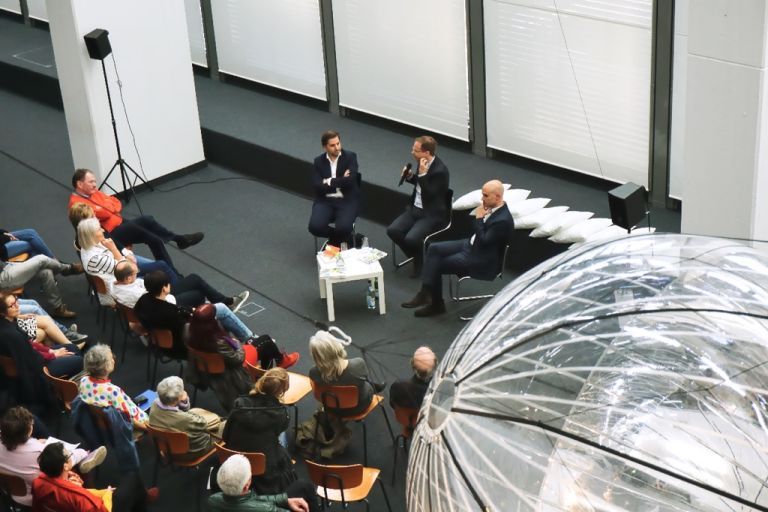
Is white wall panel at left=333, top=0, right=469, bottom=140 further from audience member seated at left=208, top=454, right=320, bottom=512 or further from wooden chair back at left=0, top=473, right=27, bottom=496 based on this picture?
wooden chair back at left=0, top=473, right=27, bottom=496

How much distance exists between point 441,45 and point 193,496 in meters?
5.77

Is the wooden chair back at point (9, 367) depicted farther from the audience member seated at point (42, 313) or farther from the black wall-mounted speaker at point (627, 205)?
the black wall-mounted speaker at point (627, 205)

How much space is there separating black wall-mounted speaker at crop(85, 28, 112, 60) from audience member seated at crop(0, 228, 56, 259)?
6.99ft

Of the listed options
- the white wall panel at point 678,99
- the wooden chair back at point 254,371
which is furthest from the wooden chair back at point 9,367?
the white wall panel at point 678,99

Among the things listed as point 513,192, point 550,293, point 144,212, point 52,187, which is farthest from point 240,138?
point 550,293

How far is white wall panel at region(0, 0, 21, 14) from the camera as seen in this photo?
642 inches

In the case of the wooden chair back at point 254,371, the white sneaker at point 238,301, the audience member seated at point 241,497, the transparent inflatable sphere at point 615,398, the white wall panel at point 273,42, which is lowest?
the white sneaker at point 238,301

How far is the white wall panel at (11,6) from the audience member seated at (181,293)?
9994mm

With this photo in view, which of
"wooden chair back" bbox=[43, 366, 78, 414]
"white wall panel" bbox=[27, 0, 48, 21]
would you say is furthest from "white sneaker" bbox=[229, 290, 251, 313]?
"white wall panel" bbox=[27, 0, 48, 21]

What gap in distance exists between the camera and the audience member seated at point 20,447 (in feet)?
18.7

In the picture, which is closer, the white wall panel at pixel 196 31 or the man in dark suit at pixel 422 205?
the man in dark suit at pixel 422 205

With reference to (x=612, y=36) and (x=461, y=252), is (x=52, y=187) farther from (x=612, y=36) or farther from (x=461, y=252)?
(x=612, y=36)

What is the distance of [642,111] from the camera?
8969 mm

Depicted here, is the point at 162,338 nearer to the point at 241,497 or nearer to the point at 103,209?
the point at 103,209
